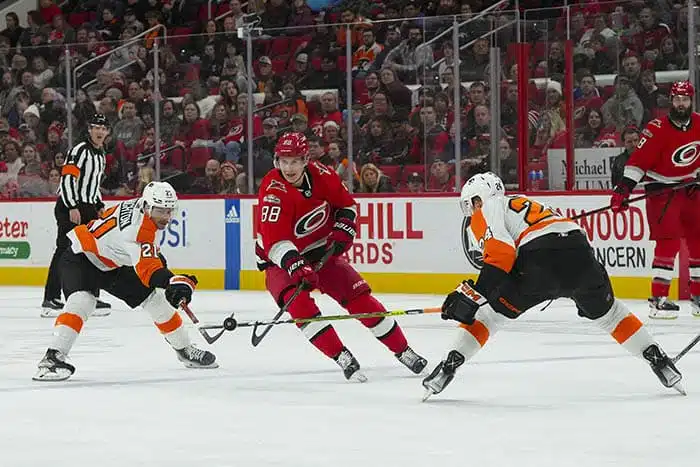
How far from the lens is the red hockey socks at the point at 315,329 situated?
6.28 m

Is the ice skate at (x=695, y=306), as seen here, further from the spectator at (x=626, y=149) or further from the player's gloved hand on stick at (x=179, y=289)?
the player's gloved hand on stick at (x=179, y=289)

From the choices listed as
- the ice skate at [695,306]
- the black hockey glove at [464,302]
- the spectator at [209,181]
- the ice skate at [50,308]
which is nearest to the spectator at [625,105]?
the ice skate at [695,306]

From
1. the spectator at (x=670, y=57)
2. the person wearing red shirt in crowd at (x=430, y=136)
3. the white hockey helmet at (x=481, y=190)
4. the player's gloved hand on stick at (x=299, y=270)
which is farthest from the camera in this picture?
the person wearing red shirt in crowd at (x=430, y=136)

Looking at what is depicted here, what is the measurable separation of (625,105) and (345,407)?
582 cm

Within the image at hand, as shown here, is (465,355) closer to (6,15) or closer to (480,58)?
(480,58)

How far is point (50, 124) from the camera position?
13273 mm

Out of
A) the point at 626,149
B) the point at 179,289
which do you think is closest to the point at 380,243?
the point at 626,149

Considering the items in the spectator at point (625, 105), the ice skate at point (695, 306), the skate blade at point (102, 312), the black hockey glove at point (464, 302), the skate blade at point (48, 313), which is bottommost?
the skate blade at point (102, 312)

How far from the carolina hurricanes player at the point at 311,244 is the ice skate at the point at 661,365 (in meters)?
1.15

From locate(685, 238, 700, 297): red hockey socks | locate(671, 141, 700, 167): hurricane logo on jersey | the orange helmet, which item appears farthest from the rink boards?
the orange helmet

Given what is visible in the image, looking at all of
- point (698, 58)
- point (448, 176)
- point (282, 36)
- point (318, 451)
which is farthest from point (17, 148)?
point (318, 451)

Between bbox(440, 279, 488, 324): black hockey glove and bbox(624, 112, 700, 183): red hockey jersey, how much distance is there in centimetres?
428

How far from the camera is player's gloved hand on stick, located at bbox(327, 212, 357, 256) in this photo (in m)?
6.34

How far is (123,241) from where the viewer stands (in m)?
6.38
